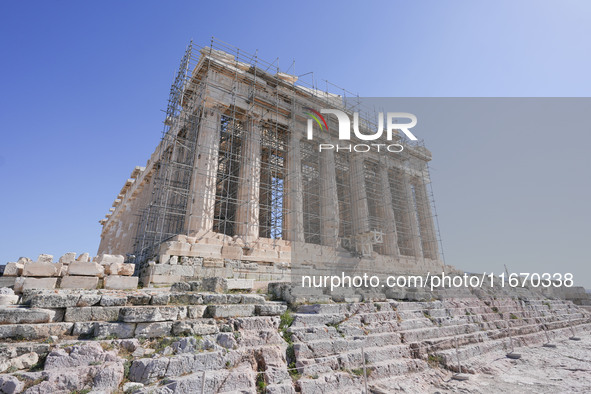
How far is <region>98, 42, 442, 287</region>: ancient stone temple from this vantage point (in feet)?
43.5

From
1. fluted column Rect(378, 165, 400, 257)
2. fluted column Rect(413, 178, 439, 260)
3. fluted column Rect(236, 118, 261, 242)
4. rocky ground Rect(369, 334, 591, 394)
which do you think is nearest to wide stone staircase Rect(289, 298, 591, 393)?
rocky ground Rect(369, 334, 591, 394)

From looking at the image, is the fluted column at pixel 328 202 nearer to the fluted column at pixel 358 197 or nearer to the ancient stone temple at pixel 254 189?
the ancient stone temple at pixel 254 189

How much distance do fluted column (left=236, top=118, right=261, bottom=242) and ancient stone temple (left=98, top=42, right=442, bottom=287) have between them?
0.20 ft

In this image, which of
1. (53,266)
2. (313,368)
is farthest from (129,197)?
(313,368)

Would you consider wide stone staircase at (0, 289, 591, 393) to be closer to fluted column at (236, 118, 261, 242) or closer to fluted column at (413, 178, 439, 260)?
fluted column at (236, 118, 261, 242)

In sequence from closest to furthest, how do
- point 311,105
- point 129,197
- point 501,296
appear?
point 501,296 < point 311,105 < point 129,197

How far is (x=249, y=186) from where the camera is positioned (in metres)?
15.4

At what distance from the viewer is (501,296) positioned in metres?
12.1

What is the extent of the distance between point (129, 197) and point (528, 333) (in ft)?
86.6

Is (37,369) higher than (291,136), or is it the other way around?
(291,136)

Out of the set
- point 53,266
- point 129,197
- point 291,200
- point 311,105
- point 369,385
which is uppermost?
point 311,105

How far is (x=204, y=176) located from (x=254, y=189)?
8.84 feet

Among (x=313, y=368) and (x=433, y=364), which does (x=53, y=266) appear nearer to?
(x=313, y=368)

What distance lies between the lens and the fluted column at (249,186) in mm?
14633
